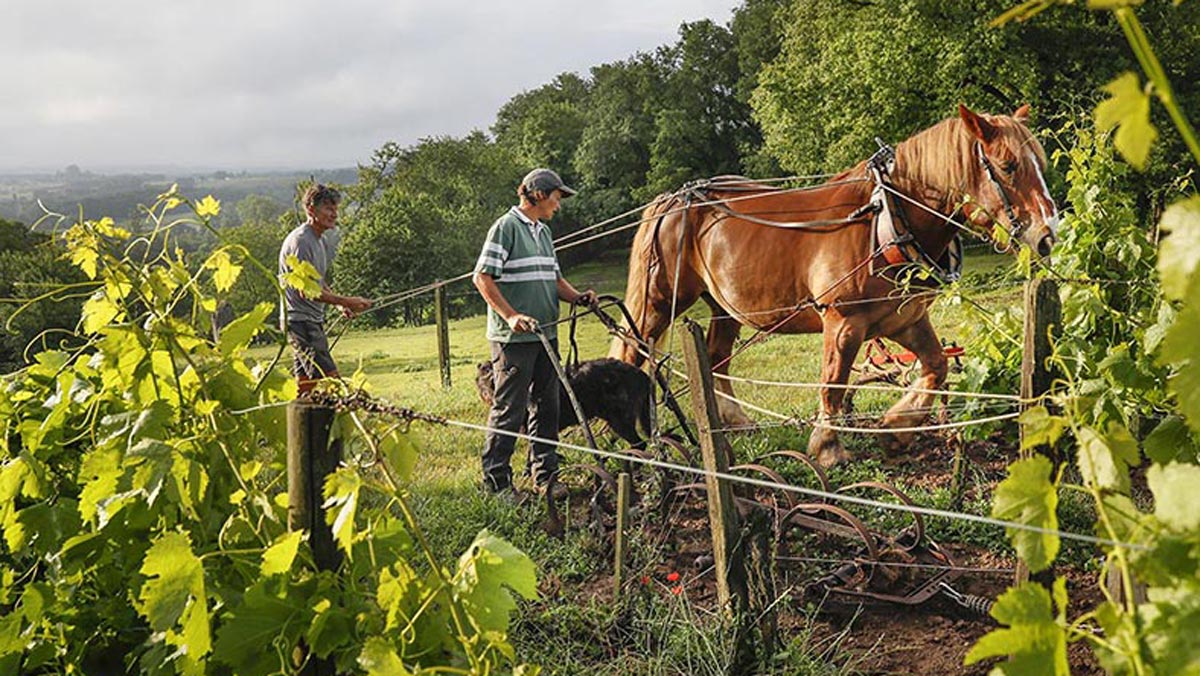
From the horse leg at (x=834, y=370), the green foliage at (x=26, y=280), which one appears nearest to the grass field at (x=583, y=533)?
the horse leg at (x=834, y=370)

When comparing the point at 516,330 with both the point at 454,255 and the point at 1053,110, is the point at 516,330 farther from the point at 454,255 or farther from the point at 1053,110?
the point at 454,255

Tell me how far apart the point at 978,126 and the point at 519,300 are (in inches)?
104

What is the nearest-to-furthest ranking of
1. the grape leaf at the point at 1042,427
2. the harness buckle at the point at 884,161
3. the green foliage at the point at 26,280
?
the grape leaf at the point at 1042,427, the harness buckle at the point at 884,161, the green foliage at the point at 26,280

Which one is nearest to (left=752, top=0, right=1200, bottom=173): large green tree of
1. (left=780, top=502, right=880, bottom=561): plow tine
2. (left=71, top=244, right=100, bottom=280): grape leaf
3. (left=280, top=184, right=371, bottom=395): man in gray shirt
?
(left=280, top=184, right=371, bottom=395): man in gray shirt

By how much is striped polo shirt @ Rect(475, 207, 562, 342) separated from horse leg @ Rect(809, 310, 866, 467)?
1.65 meters

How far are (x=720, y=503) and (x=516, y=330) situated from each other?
1.94m

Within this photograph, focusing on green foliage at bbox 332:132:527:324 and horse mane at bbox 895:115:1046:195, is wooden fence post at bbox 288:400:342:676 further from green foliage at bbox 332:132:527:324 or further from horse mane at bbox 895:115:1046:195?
green foliage at bbox 332:132:527:324

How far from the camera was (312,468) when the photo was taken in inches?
74.9

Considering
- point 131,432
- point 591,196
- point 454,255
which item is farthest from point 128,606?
point 591,196

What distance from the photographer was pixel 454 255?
34.1 metres

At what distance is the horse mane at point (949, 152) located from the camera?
16.0 ft

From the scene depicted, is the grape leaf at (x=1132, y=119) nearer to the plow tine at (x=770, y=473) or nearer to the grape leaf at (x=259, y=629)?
the grape leaf at (x=259, y=629)

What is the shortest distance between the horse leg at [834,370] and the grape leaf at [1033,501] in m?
4.36

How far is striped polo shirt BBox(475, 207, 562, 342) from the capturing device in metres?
5.19
